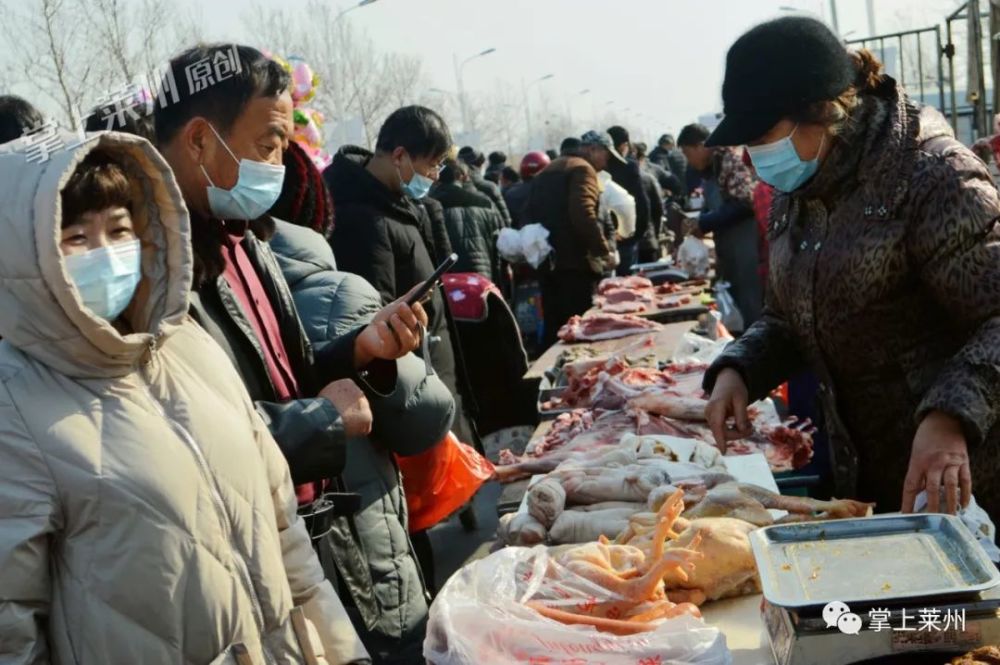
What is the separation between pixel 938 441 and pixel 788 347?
84cm

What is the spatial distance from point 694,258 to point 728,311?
4.03 ft

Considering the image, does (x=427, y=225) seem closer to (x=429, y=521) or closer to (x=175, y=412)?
(x=429, y=521)

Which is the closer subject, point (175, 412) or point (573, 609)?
point (175, 412)

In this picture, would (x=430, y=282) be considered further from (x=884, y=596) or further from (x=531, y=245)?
(x=531, y=245)

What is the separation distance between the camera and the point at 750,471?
3535 millimetres

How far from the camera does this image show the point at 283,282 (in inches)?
122

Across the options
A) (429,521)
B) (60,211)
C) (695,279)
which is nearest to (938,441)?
(60,211)

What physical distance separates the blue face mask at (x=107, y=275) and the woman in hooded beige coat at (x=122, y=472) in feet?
0.23

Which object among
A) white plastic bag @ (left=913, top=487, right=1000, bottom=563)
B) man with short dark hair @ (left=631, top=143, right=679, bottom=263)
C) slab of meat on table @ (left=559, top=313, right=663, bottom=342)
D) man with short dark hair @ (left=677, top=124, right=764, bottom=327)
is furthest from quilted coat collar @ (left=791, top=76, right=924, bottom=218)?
man with short dark hair @ (left=631, top=143, right=679, bottom=263)

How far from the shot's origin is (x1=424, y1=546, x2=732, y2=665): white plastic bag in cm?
208

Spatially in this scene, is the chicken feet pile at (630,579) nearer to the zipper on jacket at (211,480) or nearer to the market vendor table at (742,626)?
the market vendor table at (742,626)

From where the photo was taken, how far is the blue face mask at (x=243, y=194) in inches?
111

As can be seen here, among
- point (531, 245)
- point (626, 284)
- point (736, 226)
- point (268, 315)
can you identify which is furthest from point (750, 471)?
point (531, 245)

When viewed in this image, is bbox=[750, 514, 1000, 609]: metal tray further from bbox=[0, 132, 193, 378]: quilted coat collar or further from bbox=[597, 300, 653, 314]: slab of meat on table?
bbox=[597, 300, 653, 314]: slab of meat on table
